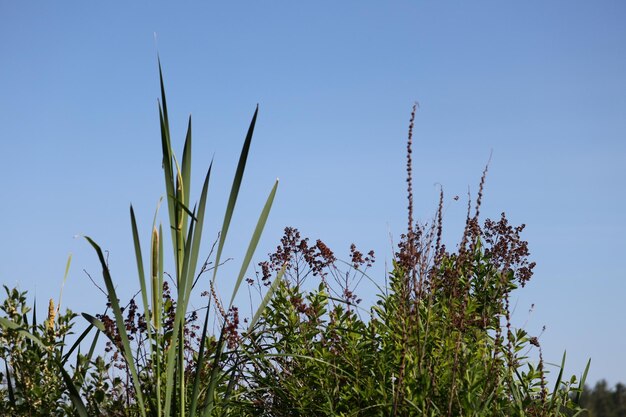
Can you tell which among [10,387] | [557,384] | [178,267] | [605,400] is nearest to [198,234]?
[178,267]

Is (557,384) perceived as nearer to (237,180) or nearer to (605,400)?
(237,180)

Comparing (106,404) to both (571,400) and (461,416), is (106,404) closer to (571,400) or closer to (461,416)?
(461,416)

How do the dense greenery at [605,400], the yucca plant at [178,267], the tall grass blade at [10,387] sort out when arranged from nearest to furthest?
the yucca plant at [178,267] < the tall grass blade at [10,387] < the dense greenery at [605,400]

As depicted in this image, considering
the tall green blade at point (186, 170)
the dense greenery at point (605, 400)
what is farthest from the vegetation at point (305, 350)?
the dense greenery at point (605, 400)

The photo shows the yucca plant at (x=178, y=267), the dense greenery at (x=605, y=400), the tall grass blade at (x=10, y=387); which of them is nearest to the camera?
the yucca plant at (x=178, y=267)

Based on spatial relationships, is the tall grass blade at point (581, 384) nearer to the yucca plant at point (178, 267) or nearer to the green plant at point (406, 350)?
the green plant at point (406, 350)

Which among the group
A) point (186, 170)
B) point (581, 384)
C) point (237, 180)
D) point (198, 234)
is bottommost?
point (581, 384)

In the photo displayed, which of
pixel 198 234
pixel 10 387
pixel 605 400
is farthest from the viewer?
pixel 605 400

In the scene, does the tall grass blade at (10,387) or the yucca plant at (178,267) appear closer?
the yucca plant at (178,267)

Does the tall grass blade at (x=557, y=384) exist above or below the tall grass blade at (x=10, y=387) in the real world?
below

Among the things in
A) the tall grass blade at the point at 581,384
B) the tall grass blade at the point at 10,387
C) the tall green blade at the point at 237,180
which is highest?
the tall green blade at the point at 237,180

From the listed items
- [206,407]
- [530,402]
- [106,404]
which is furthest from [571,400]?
[106,404]

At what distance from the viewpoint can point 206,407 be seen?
3.46 metres

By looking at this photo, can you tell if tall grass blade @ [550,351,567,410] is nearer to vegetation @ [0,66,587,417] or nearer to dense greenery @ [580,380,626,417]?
vegetation @ [0,66,587,417]
